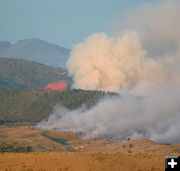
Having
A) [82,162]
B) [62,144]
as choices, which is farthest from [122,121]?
[82,162]

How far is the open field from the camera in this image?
1779 inches

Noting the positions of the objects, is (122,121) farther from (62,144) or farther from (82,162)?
(82,162)

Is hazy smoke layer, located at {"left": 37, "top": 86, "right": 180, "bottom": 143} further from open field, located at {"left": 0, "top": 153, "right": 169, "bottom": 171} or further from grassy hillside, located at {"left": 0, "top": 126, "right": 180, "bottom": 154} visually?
open field, located at {"left": 0, "top": 153, "right": 169, "bottom": 171}

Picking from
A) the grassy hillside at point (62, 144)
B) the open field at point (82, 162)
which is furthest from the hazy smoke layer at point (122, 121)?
the open field at point (82, 162)

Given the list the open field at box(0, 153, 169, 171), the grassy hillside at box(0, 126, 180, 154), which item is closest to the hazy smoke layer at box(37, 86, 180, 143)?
the grassy hillside at box(0, 126, 180, 154)

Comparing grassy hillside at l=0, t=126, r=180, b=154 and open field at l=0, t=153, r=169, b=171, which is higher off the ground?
grassy hillside at l=0, t=126, r=180, b=154

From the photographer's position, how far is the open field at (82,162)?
45.2m

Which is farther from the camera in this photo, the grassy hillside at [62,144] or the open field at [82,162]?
the grassy hillside at [62,144]

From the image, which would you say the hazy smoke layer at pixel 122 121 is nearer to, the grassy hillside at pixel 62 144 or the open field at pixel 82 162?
the grassy hillside at pixel 62 144

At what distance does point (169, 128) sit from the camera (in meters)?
139

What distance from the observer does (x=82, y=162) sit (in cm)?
4753

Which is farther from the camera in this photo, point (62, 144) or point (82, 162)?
point (62, 144)

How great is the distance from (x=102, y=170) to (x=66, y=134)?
330 ft

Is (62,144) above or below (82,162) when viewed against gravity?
above
